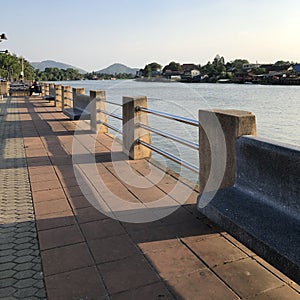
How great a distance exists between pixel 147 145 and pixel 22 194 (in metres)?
2.30

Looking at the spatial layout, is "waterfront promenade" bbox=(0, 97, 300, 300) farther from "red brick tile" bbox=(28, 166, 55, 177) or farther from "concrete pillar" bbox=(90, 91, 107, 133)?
"concrete pillar" bbox=(90, 91, 107, 133)

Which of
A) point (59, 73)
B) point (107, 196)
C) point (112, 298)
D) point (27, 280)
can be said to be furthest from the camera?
point (59, 73)

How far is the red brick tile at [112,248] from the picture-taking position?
2891 mm

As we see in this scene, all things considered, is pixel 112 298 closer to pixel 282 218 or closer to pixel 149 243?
pixel 149 243

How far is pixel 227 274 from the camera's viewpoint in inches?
103

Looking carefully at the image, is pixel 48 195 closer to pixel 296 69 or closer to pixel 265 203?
pixel 265 203

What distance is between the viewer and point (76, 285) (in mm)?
2508

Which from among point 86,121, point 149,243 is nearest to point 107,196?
point 149,243

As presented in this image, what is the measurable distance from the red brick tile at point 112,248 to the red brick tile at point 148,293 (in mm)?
475

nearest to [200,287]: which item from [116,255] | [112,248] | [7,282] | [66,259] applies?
[116,255]

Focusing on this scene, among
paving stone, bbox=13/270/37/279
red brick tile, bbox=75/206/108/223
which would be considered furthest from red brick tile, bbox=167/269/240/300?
red brick tile, bbox=75/206/108/223

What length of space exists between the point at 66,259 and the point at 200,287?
110cm

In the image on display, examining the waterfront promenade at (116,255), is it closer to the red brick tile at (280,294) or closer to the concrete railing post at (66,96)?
the red brick tile at (280,294)

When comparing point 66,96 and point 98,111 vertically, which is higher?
point 66,96
